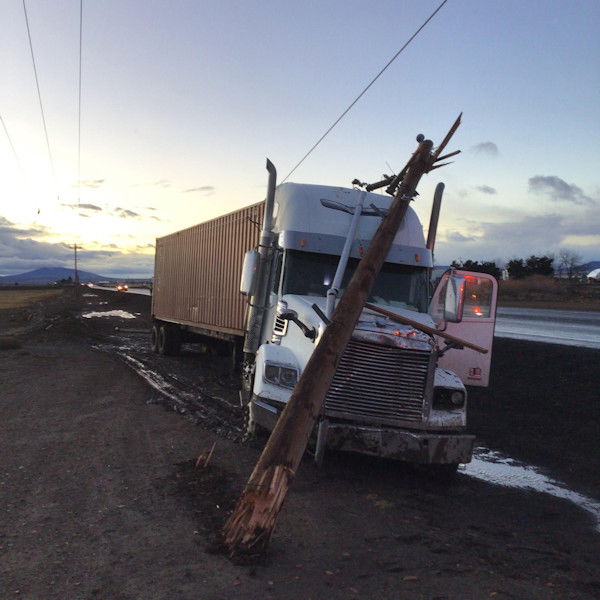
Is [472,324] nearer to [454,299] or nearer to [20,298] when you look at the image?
[454,299]

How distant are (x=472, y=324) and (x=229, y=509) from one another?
412cm

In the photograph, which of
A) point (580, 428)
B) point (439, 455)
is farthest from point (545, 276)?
point (439, 455)

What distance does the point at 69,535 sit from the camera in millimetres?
5223

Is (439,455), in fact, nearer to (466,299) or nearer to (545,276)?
(466,299)

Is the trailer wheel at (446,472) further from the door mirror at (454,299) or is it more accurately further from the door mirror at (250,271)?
the door mirror at (250,271)

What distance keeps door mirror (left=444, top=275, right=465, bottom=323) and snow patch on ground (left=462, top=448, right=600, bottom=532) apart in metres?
2.01

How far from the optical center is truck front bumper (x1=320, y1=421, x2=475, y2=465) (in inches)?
266

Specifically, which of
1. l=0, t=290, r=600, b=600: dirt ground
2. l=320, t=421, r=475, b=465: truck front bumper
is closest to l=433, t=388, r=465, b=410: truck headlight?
l=320, t=421, r=475, b=465: truck front bumper

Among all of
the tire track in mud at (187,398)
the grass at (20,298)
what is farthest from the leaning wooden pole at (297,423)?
the grass at (20,298)

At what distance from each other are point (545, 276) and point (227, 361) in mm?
69831

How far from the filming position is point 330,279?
27.6ft

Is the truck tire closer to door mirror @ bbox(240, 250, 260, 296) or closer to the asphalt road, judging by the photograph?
door mirror @ bbox(240, 250, 260, 296)

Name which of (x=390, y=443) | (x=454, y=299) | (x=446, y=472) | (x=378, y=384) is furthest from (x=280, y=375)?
(x=454, y=299)

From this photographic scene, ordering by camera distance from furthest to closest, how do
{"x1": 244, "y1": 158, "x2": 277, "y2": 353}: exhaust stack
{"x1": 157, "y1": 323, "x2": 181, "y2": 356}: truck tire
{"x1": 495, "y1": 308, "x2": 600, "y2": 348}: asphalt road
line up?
{"x1": 495, "y1": 308, "x2": 600, "y2": 348}: asphalt road, {"x1": 157, "y1": 323, "x2": 181, "y2": 356}: truck tire, {"x1": 244, "y1": 158, "x2": 277, "y2": 353}: exhaust stack
